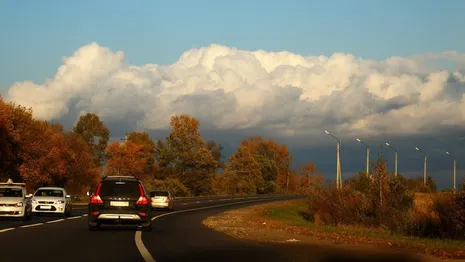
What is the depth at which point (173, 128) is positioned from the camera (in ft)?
381

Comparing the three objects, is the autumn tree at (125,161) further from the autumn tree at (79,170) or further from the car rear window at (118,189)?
the car rear window at (118,189)

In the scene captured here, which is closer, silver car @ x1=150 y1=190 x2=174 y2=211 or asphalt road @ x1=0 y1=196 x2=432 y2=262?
asphalt road @ x1=0 y1=196 x2=432 y2=262

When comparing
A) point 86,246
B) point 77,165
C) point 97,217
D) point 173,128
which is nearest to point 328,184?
point 97,217

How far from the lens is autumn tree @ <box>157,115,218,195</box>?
114 m

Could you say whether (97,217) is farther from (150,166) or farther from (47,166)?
(150,166)

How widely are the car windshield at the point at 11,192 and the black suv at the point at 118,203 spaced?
27.7ft

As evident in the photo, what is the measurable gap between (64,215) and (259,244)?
59.0ft

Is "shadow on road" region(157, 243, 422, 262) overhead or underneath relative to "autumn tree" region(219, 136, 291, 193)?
underneath

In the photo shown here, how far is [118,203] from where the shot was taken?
23906 mm

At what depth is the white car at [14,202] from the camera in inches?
1191

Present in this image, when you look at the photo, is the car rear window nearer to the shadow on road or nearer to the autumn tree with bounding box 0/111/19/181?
the shadow on road

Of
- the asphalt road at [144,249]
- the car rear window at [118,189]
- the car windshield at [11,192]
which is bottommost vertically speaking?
the asphalt road at [144,249]

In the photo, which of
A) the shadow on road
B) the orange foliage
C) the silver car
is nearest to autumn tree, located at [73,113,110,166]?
the orange foliage

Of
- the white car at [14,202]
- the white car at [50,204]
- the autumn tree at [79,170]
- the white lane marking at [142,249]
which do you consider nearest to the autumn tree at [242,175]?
the autumn tree at [79,170]
